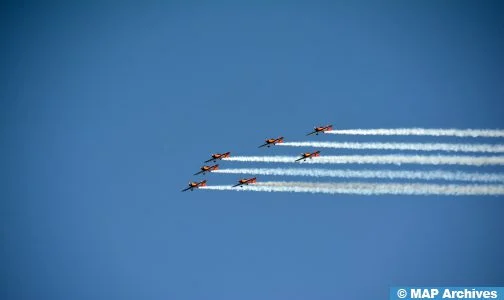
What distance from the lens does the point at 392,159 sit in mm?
80938

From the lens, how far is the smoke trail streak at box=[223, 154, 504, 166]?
7619 centimetres

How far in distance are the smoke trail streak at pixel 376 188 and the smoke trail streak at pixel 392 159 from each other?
2.92 meters

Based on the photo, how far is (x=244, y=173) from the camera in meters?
89.1

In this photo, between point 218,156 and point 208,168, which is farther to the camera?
point 208,168

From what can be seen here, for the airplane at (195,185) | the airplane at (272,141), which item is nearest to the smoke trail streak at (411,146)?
the airplane at (272,141)

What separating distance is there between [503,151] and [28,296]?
518ft

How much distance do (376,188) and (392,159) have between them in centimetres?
406

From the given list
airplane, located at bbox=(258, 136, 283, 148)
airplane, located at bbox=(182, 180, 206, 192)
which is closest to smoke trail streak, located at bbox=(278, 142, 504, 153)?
airplane, located at bbox=(258, 136, 283, 148)

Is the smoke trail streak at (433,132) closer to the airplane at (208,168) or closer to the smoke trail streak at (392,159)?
the smoke trail streak at (392,159)

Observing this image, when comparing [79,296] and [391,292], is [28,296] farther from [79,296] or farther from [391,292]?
[391,292]

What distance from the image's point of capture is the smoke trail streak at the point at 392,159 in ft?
250

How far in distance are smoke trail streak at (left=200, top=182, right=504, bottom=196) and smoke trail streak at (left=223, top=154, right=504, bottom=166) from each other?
9.57 feet

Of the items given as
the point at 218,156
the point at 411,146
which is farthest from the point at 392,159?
the point at 218,156

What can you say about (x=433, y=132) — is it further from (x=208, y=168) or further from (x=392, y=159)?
(x=208, y=168)
